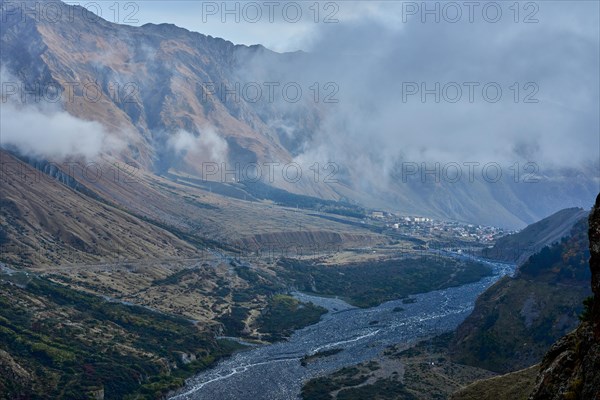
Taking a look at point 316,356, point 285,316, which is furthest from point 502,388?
point 285,316

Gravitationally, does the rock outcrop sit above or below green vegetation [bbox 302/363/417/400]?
above

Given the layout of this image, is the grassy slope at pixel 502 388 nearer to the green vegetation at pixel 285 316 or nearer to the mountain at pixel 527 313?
the mountain at pixel 527 313

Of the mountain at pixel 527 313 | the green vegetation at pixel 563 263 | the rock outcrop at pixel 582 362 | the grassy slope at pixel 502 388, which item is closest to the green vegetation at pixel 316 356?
the mountain at pixel 527 313

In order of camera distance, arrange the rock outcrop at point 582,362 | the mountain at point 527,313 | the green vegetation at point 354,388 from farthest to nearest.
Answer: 1. the mountain at point 527,313
2. the green vegetation at point 354,388
3. the rock outcrop at point 582,362

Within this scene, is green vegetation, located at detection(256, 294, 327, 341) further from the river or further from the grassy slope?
the grassy slope

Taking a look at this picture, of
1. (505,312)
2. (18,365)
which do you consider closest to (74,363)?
(18,365)

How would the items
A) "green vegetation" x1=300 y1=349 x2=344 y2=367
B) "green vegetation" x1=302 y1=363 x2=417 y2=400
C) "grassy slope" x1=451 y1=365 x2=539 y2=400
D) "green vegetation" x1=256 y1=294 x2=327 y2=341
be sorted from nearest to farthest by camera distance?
"grassy slope" x1=451 y1=365 x2=539 y2=400, "green vegetation" x1=302 y1=363 x2=417 y2=400, "green vegetation" x1=300 y1=349 x2=344 y2=367, "green vegetation" x1=256 y1=294 x2=327 y2=341

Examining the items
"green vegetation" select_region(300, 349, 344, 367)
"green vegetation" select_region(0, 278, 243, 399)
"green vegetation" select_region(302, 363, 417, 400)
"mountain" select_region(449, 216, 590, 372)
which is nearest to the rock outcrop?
"green vegetation" select_region(302, 363, 417, 400)
